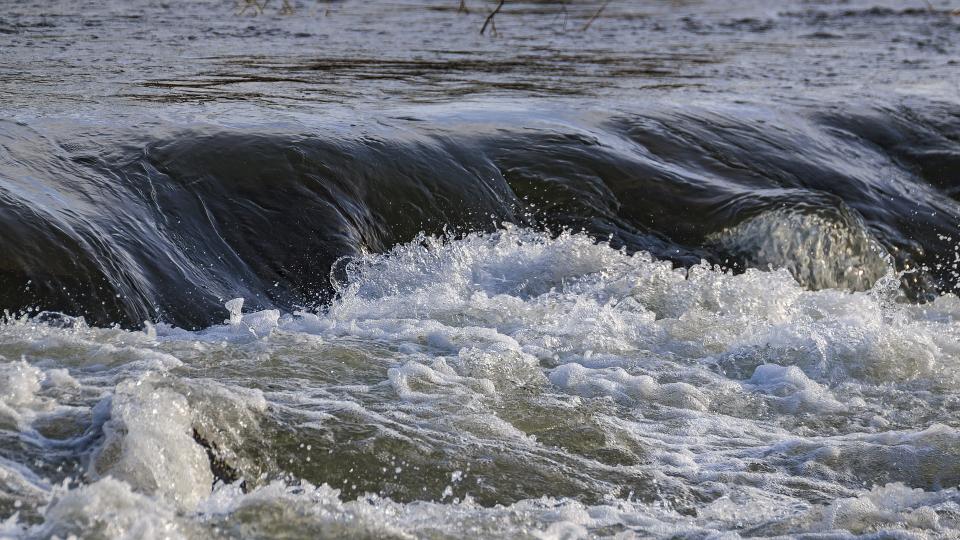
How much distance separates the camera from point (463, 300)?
5793 mm

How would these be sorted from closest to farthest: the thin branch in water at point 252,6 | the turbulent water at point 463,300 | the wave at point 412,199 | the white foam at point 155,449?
the white foam at point 155,449 → the turbulent water at point 463,300 → the wave at point 412,199 → the thin branch in water at point 252,6

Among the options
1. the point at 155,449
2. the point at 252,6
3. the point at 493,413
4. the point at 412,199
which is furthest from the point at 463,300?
the point at 252,6

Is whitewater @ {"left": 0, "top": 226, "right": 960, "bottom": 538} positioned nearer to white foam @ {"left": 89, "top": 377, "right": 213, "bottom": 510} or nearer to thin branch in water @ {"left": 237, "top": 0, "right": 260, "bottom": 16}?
white foam @ {"left": 89, "top": 377, "right": 213, "bottom": 510}

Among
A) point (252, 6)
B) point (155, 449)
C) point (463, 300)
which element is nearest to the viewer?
point (155, 449)

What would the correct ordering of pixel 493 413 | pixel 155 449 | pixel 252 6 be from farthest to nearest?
pixel 252 6 → pixel 493 413 → pixel 155 449

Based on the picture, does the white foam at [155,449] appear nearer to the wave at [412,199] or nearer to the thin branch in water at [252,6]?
the wave at [412,199]

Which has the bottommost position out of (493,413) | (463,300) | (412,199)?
(463,300)

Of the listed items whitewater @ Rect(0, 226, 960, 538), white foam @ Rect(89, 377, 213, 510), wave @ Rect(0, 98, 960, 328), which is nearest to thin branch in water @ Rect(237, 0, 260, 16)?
wave @ Rect(0, 98, 960, 328)

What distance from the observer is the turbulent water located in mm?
3701

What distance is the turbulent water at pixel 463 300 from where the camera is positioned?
370 centimetres

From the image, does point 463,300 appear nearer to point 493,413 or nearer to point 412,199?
point 412,199

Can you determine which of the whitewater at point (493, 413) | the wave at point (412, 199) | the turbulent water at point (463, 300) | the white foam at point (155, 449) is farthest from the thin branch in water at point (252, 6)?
the white foam at point (155, 449)

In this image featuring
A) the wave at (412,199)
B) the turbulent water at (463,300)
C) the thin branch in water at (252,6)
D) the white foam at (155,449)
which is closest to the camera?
the white foam at (155,449)

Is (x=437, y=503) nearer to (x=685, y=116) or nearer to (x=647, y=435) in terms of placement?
(x=647, y=435)
